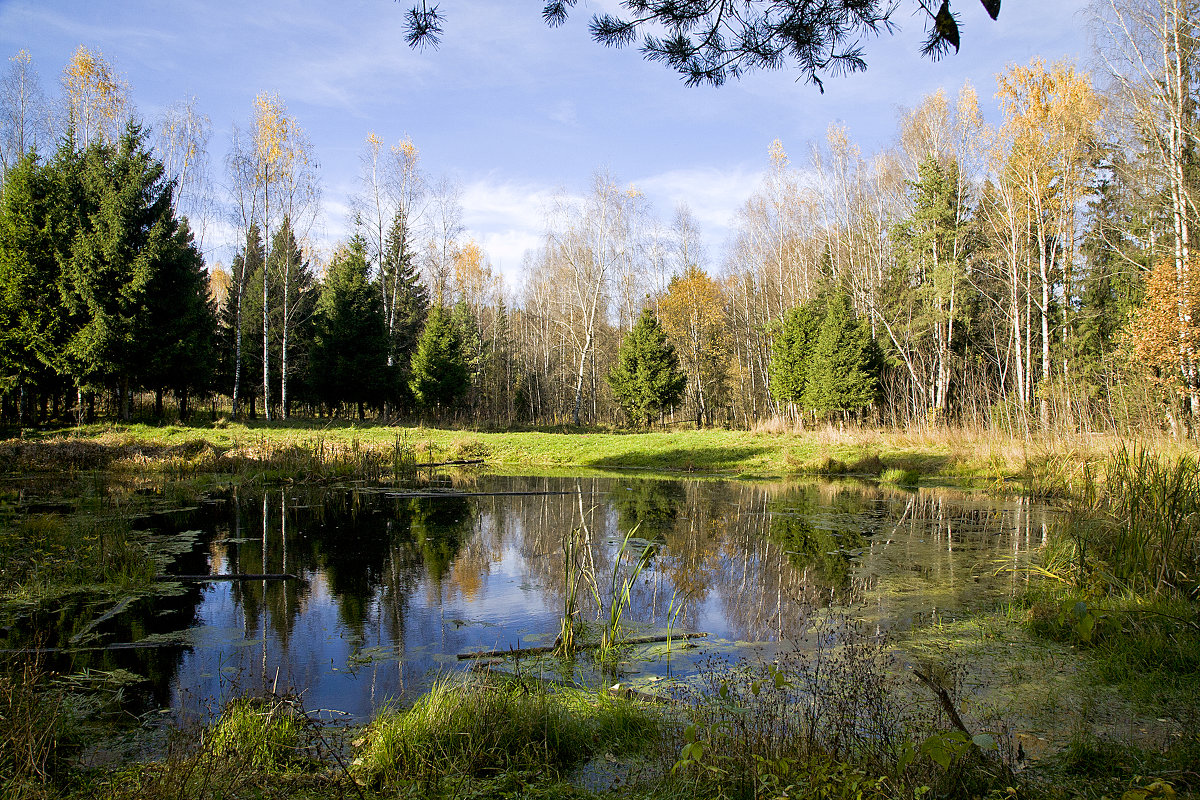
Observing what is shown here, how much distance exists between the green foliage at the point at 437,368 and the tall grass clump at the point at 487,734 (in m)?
28.6

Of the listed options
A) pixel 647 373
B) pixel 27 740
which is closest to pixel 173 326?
pixel 647 373

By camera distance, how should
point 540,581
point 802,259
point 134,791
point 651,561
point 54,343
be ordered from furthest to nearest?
point 802,259
point 54,343
point 651,561
point 540,581
point 134,791

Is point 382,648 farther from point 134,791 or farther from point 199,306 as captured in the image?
point 199,306

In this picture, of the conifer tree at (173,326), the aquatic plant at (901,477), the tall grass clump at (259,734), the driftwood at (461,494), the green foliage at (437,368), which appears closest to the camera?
the tall grass clump at (259,734)

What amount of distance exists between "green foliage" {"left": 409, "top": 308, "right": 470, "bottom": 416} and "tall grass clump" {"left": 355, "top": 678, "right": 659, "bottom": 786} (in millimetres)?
28643

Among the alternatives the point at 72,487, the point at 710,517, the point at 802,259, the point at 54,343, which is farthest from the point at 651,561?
the point at 802,259

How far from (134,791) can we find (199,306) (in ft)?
86.0

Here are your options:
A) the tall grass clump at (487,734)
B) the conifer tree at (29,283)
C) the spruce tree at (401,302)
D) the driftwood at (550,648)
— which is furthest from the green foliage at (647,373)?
the tall grass clump at (487,734)

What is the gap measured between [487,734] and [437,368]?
29400 mm

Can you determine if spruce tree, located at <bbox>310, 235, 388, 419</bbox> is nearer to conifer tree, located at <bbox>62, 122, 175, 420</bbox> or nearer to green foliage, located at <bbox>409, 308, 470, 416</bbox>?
green foliage, located at <bbox>409, 308, 470, 416</bbox>

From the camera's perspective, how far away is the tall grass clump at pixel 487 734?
9.08ft

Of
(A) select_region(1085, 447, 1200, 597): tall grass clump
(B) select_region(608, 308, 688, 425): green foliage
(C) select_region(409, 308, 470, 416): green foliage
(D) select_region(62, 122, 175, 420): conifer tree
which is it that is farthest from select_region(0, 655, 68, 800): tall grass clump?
(B) select_region(608, 308, 688, 425): green foliage

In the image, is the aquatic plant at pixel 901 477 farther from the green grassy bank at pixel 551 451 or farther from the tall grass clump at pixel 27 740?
the tall grass clump at pixel 27 740

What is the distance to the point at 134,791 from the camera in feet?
7.39
